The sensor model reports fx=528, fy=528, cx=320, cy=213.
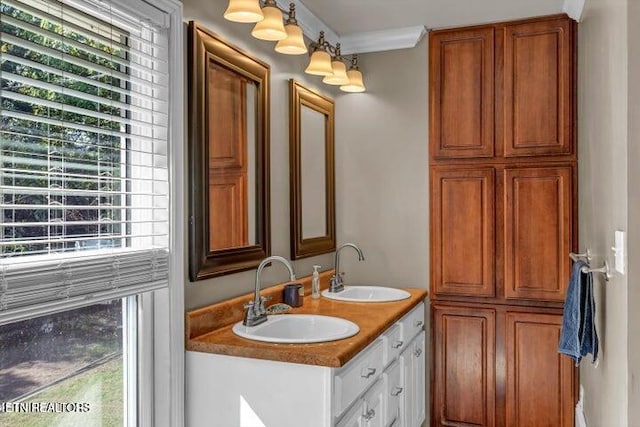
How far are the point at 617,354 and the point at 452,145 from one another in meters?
1.71

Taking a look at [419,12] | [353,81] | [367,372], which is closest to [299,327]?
[367,372]

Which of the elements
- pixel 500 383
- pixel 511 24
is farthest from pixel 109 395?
Answer: pixel 511 24

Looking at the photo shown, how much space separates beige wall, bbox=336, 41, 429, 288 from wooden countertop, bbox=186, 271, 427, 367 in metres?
0.66

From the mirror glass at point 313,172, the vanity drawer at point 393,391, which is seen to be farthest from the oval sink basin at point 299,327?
the mirror glass at point 313,172

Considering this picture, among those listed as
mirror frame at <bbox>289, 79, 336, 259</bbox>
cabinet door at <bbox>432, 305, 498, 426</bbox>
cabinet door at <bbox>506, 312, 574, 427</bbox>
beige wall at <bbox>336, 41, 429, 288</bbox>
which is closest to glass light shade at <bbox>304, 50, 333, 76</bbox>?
mirror frame at <bbox>289, 79, 336, 259</bbox>

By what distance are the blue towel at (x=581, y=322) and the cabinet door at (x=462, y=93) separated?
120cm

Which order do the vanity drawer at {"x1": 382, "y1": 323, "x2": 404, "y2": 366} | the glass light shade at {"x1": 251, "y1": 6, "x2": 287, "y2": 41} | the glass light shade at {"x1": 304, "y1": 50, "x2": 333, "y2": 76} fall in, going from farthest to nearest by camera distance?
the glass light shade at {"x1": 304, "y1": 50, "x2": 333, "y2": 76} → the vanity drawer at {"x1": 382, "y1": 323, "x2": 404, "y2": 366} → the glass light shade at {"x1": 251, "y1": 6, "x2": 287, "y2": 41}

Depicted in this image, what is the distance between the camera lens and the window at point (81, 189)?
52.6 inches

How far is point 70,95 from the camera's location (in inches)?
58.3

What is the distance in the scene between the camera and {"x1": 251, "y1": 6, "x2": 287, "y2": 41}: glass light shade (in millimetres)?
1975

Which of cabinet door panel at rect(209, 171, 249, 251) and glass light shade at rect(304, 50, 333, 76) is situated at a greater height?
glass light shade at rect(304, 50, 333, 76)

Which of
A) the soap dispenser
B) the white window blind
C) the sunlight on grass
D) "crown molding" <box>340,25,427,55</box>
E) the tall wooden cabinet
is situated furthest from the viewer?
"crown molding" <box>340,25,427,55</box>

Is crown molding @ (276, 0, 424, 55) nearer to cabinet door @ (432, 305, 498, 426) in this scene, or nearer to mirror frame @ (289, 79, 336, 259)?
mirror frame @ (289, 79, 336, 259)
